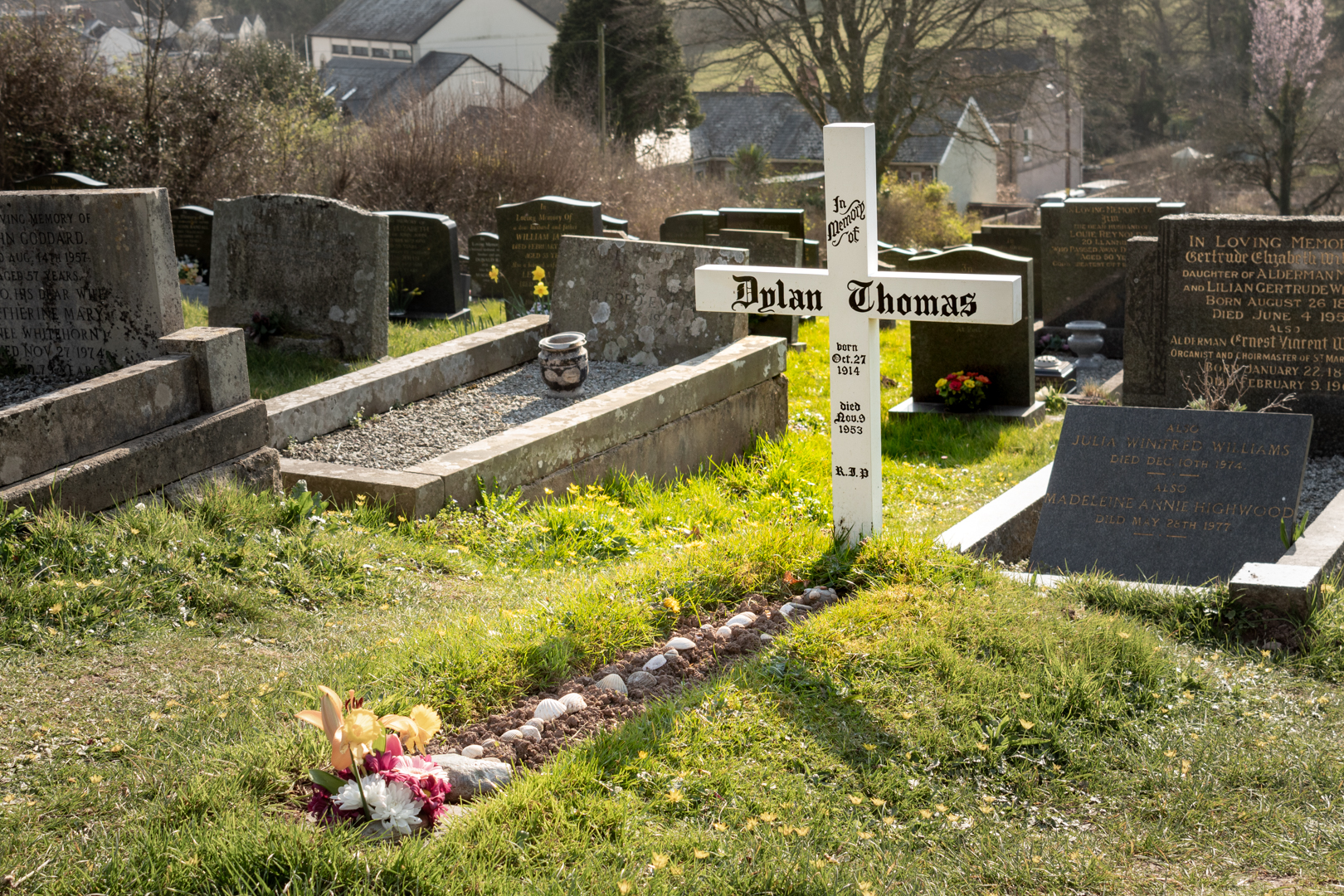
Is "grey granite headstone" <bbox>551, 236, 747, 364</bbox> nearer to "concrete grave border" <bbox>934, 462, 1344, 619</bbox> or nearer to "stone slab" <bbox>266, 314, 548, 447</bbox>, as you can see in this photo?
"stone slab" <bbox>266, 314, 548, 447</bbox>

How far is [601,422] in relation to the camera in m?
6.88

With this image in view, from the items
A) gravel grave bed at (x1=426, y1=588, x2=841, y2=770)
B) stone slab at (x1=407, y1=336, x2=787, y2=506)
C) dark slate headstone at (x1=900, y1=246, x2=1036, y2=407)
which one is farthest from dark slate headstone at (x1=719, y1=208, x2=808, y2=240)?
gravel grave bed at (x1=426, y1=588, x2=841, y2=770)

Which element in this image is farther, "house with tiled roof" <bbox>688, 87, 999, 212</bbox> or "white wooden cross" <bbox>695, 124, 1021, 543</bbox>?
"house with tiled roof" <bbox>688, 87, 999, 212</bbox>

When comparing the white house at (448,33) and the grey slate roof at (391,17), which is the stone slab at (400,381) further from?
the grey slate roof at (391,17)

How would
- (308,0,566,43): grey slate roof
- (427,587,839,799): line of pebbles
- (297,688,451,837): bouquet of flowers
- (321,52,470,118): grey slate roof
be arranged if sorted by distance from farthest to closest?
(308,0,566,43): grey slate roof < (321,52,470,118): grey slate roof < (427,587,839,799): line of pebbles < (297,688,451,837): bouquet of flowers

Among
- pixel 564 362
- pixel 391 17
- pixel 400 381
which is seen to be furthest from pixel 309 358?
pixel 391 17

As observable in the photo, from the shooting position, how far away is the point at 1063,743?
341 centimetres

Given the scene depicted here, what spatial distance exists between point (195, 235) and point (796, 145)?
34.7 m

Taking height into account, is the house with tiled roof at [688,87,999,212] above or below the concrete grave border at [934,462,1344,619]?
above

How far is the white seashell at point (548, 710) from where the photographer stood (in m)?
3.45

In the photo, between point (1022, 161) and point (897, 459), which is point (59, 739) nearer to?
point (897, 459)

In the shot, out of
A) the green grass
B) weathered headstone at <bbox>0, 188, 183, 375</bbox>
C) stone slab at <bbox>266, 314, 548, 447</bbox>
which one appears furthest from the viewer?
the green grass

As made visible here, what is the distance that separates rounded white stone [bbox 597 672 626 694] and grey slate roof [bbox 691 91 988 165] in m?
42.4

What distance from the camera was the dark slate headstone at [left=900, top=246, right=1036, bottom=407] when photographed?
9.77 m
